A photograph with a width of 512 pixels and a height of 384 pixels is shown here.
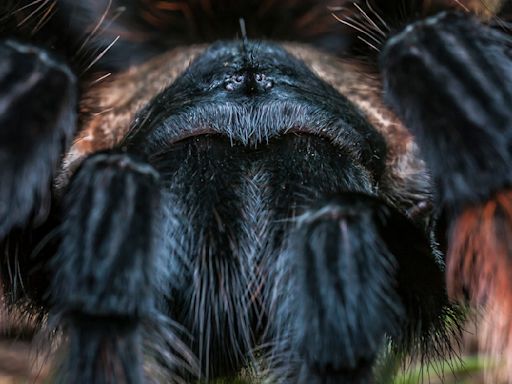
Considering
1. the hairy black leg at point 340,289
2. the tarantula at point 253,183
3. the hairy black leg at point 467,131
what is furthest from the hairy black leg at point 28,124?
the hairy black leg at point 467,131

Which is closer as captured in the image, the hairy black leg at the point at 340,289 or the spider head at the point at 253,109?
the hairy black leg at the point at 340,289

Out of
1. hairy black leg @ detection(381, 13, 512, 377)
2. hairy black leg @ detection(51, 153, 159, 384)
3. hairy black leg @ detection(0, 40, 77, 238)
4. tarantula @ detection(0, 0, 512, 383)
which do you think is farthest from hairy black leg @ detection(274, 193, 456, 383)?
hairy black leg @ detection(0, 40, 77, 238)

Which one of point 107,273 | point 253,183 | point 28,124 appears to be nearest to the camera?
point 107,273

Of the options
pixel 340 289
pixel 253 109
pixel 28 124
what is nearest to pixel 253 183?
pixel 253 109

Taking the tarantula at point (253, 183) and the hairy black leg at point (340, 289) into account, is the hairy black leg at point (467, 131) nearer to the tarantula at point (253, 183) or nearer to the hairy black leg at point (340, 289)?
the tarantula at point (253, 183)

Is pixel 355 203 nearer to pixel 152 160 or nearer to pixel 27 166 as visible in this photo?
pixel 152 160

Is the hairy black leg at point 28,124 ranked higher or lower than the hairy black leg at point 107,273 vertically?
higher

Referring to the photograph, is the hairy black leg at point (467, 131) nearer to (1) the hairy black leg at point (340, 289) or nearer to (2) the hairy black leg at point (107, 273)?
(1) the hairy black leg at point (340, 289)

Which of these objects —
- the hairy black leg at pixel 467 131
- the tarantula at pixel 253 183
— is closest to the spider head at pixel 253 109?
the tarantula at pixel 253 183

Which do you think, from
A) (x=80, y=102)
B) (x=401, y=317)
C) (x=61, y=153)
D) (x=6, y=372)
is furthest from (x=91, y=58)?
(x=6, y=372)

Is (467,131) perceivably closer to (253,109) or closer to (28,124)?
(253,109)
